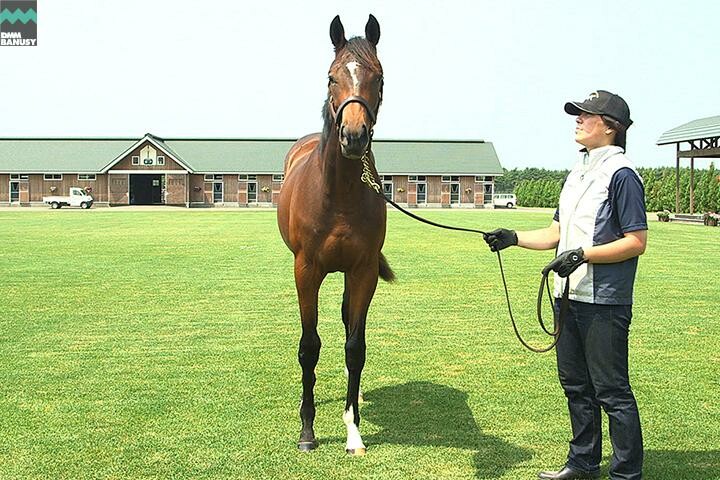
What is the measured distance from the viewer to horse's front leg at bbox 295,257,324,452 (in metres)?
5.10

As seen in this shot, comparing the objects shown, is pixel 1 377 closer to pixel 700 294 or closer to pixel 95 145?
pixel 700 294

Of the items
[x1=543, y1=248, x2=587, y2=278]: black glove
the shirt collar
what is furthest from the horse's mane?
[x1=543, y1=248, x2=587, y2=278]: black glove

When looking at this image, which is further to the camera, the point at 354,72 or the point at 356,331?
the point at 356,331

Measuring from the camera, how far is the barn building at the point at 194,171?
64.8 meters

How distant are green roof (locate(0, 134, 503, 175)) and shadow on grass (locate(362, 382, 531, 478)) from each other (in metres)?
61.2

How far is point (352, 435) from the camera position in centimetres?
502

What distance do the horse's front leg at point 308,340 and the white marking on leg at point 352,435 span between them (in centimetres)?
24

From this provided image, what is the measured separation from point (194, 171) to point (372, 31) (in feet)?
206

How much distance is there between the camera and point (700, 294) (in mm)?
11953

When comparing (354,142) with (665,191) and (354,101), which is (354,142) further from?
(665,191)

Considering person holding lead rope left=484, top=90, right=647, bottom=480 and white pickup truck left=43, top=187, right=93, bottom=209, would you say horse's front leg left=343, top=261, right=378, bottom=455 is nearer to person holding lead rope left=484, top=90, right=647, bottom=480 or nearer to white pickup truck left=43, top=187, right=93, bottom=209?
person holding lead rope left=484, top=90, right=647, bottom=480

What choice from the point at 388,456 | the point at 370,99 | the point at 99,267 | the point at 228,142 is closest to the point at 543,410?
the point at 388,456

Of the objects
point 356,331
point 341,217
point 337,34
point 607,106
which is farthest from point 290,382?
point 607,106

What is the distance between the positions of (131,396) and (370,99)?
3341mm
